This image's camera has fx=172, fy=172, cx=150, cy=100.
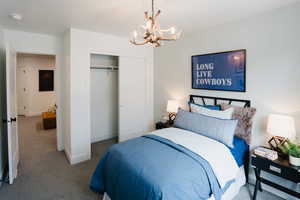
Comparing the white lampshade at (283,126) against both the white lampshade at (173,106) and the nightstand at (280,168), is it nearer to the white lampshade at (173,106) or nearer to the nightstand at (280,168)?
the nightstand at (280,168)

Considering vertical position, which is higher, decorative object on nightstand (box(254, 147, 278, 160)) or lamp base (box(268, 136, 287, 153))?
lamp base (box(268, 136, 287, 153))

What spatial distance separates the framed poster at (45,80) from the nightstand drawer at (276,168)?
7.74m

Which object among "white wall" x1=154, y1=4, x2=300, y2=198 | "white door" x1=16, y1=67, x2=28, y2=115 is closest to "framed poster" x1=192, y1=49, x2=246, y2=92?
"white wall" x1=154, y1=4, x2=300, y2=198

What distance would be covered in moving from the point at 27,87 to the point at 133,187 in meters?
7.29

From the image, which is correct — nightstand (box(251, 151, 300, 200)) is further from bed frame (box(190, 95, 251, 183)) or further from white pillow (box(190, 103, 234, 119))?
white pillow (box(190, 103, 234, 119))

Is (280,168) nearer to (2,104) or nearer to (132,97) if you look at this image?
(132,97)

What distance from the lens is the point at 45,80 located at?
7238 millimetres

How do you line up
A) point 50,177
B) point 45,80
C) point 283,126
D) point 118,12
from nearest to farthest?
point 283,126, point 118,12, point 50,177, point 45,80

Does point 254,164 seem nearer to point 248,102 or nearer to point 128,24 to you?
point 248,102

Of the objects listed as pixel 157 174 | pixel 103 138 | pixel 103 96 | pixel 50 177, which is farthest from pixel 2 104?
pixel 157 174

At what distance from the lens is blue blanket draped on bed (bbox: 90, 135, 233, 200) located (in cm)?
148

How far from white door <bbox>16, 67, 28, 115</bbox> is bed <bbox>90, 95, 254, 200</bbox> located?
6463mm

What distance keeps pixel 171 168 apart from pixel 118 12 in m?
2.14

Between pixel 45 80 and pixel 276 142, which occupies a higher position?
pixel 45 80
